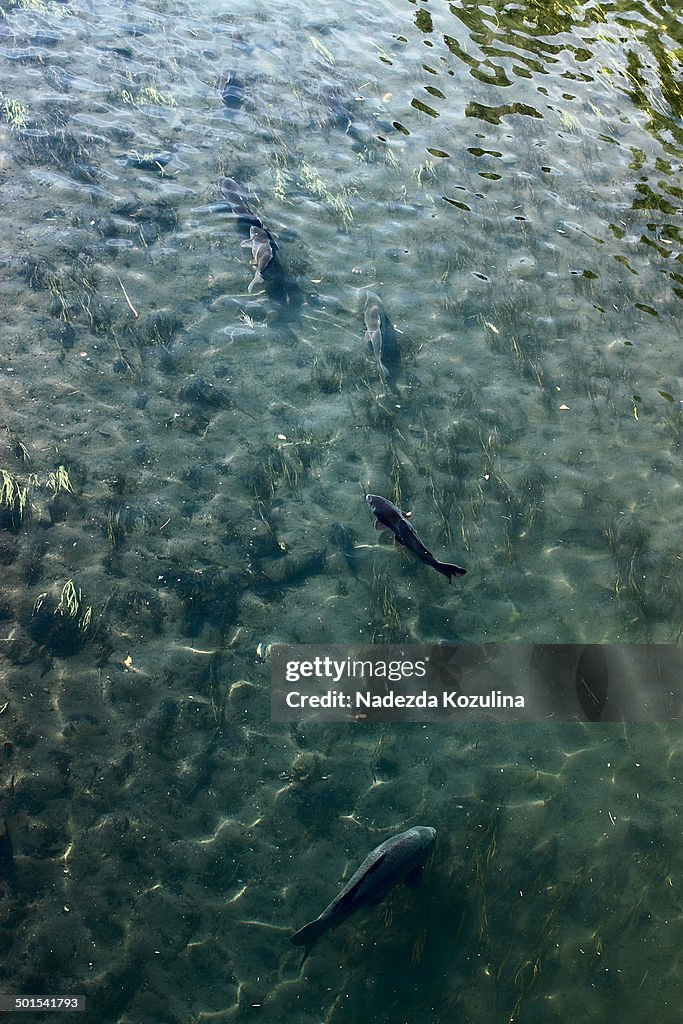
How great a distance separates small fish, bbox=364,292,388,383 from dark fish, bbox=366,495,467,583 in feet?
8.07

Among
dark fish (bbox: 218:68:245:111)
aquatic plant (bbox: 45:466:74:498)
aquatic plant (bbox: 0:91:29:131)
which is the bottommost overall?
aquatic plant (bbox: 45:466:74:498)

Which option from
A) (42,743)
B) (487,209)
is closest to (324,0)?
(487,209)

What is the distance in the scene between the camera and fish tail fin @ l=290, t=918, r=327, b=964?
4863 millimetres

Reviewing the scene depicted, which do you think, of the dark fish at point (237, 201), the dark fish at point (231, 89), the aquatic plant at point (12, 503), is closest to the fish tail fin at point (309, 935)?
the aquatic plant at point (12, 503)

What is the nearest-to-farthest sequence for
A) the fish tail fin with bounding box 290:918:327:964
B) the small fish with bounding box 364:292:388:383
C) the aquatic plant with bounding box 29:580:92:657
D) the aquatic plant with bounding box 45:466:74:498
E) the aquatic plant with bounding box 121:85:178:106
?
1. the fish tail fin with bounding box 290:918:327:964
2. the aquatic plant with bounding box 29:580:92:657
3. the aquatic plant with bounding box 45:466:74:498
4. the small fish with bounding box 364:292:388:383
5. the aquatic plant with bounding box 121:85:178:106

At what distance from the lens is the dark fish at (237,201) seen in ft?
31.5

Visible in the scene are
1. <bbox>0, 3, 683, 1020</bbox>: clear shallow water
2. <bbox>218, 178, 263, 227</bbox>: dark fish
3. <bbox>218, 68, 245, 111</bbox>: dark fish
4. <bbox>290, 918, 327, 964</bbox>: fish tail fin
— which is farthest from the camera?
<bbox>218, 68, 245, 111</bbox>: dark fish

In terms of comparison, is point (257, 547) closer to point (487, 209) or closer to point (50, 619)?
point (50, 619)

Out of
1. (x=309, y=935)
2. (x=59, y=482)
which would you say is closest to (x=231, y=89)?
(x=59, y=482)

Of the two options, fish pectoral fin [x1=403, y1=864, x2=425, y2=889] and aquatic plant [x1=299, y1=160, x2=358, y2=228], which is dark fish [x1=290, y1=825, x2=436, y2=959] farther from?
aquatic plant [x1=299, y1=160, x2=358, y2=228]

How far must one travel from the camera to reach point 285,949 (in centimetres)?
500

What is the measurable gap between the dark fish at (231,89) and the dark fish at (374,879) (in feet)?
38.8

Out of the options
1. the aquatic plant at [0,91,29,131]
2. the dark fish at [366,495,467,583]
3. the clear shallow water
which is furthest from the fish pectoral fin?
the aquatic plant at [0,91,29,131]

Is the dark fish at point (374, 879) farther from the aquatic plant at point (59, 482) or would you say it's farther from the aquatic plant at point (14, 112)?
the aquatic plant at point (14, 112)
